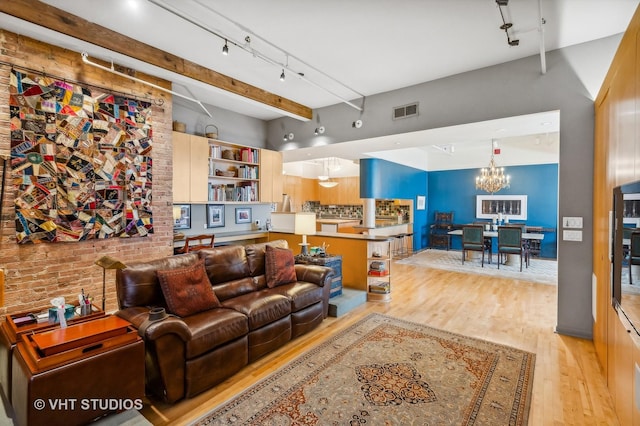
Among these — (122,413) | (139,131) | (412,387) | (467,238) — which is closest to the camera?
(122,413)

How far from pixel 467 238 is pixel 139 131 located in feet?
23.3

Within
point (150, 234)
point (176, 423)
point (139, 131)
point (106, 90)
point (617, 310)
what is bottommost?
point (176, 423)

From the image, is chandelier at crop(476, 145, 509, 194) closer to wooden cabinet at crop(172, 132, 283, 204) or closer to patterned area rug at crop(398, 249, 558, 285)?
patterned area rug at crop(398, 249, 558, 285)

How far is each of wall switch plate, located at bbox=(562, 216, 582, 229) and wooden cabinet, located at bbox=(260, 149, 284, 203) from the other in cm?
456

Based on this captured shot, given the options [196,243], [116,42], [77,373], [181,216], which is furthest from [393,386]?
[116,42]

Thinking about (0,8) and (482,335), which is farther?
(482,335)

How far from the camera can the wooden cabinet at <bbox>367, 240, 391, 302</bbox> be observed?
4586mm

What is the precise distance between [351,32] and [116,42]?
8.02 feet

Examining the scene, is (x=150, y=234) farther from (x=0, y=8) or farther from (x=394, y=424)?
(x=394, y=424)

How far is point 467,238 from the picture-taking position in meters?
7.59

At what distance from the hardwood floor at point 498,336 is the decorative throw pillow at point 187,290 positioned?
2.18 ft

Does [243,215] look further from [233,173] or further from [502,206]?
[502,206]

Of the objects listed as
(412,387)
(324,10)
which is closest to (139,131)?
(324,10)

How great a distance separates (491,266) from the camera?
7258 mm
